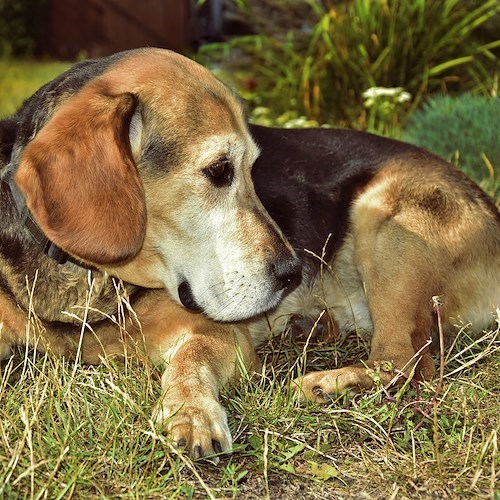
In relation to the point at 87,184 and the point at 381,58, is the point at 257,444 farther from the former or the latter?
the point at 381,58

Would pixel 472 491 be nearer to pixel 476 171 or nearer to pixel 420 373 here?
pixel 420 373

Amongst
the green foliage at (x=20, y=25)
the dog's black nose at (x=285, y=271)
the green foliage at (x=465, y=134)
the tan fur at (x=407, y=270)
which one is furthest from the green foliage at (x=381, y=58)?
the green foliage at (x=20, y=25)

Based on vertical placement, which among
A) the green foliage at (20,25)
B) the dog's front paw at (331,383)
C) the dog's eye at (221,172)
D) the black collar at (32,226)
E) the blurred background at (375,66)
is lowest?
the green foliage at (20,25)

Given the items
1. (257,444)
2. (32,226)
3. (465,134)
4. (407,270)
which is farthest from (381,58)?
(257,444)

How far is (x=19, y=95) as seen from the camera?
1253 centimetres

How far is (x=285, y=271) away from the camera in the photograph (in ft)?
12.3

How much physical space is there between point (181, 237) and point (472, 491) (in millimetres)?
1572

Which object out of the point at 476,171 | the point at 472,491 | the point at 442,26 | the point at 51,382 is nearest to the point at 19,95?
the point at 442,26

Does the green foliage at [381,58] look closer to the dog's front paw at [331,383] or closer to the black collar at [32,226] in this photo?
the dog's front paw at [331,383]

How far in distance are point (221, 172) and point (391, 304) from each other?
45.4 inches

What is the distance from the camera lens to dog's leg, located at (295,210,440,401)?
383 centimetres

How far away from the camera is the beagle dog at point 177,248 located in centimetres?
340

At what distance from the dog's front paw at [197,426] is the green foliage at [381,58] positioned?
209 inches

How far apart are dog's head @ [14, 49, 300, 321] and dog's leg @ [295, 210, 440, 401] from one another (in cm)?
46
